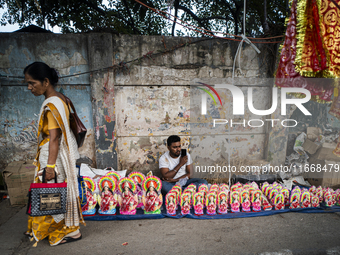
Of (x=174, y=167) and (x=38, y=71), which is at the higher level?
(x=38, y=71)

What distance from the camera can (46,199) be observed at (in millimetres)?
2043

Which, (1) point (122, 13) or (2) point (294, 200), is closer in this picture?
(2) point (294, 200)

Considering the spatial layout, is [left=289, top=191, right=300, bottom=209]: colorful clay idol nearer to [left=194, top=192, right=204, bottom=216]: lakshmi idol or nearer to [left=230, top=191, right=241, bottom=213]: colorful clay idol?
[left=230, top=191, right=241, bottom=213]: colorful clay idol

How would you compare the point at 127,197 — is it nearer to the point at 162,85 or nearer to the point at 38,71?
the point at 38,71

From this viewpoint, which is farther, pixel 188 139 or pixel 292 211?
pixel 188 139

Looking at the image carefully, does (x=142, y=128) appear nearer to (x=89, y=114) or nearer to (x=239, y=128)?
(x=89, y=114)

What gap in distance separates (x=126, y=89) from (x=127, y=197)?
6.03ft

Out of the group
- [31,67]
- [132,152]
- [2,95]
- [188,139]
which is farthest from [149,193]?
[2,95]

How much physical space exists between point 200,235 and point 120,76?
8.81 ft

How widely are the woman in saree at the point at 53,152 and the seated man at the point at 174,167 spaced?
1385 millimetres

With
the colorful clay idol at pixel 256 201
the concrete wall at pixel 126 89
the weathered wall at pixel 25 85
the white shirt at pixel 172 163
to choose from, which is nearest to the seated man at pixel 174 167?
the white shirt at pixel 172 163

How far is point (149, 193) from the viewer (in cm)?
284

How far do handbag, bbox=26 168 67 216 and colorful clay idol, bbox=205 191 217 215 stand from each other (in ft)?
5.50

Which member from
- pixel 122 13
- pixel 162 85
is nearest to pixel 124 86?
pixel 162 85
